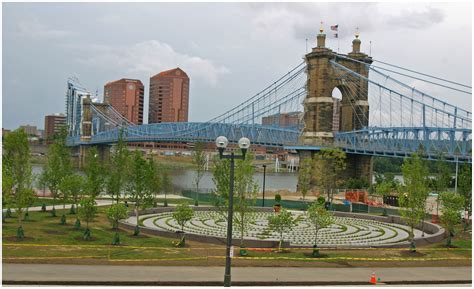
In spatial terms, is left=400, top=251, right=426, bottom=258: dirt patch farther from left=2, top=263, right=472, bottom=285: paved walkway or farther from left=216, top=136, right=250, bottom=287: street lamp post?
left=216, top=136, right=250, bottom=287: street lamp post

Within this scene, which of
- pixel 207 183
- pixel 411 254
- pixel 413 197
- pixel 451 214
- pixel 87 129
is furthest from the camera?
pixel 87 129

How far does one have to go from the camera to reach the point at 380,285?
64.9ft

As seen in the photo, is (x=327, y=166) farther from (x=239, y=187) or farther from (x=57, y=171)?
(x=239, y=187)

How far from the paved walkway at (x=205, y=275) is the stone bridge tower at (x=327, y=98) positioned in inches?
1823

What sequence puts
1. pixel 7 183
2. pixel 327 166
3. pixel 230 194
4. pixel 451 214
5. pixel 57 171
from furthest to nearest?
pixel 327 166
pixel 57 171
pixel 451 214
pixel 7 183
pixel 230 194

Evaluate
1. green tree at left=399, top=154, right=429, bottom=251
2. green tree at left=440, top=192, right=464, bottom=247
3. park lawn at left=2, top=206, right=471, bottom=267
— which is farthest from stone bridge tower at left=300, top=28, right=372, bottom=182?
park lawn at left=2, top=206, right=471, bottom=267

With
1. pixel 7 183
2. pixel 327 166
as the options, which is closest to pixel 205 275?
pixel 7 183

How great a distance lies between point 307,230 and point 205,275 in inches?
661

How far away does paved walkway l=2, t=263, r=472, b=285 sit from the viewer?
18.8 meters

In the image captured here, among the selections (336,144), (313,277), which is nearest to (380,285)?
(313,277)

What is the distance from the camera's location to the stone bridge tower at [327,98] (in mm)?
68438

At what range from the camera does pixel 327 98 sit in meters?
68.6

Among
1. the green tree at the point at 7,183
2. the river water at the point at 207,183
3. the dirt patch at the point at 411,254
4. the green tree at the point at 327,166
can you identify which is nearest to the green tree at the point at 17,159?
the green tree at the point at 7,183

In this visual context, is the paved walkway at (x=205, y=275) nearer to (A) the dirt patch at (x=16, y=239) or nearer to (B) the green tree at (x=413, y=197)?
(A) the dirt patch at (x=16, y=239)
